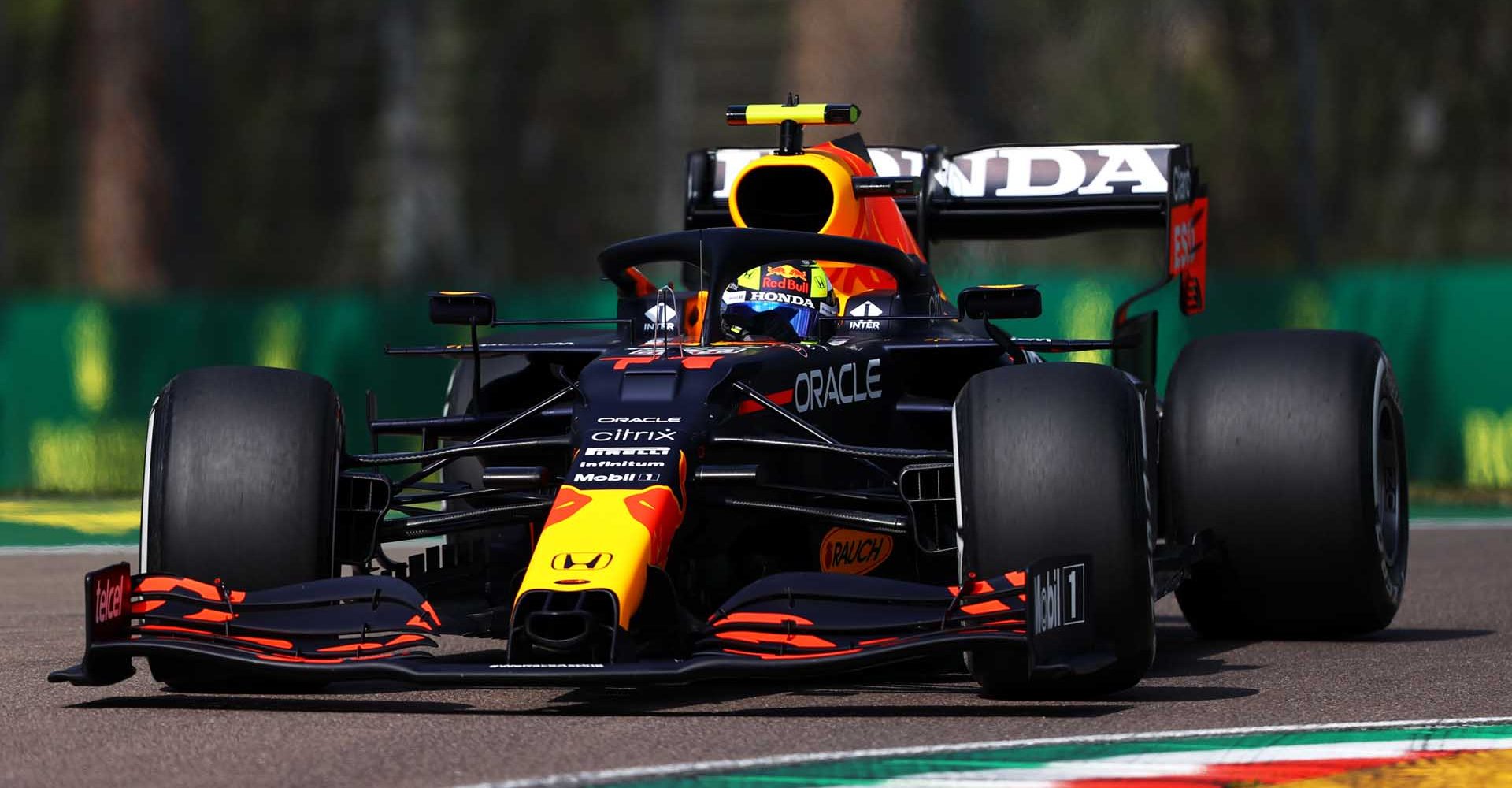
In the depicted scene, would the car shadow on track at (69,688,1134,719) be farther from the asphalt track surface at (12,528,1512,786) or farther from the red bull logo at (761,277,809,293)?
the red bull logo at (761,277,809,293)

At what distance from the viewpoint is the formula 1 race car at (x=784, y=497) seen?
7059mm

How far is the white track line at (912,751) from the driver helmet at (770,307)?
8.28ft

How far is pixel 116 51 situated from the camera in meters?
25.2

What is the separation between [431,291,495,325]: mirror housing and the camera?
8594 millimetres

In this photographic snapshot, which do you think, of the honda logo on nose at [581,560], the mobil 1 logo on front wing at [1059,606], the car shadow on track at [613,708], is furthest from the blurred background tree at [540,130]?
the honda logo on nose at [581,560]

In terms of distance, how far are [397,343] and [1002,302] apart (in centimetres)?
1137

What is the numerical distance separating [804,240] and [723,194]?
3.63m

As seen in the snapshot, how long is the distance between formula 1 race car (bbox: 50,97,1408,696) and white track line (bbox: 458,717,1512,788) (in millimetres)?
353

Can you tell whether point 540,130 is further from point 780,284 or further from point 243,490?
point 243,490

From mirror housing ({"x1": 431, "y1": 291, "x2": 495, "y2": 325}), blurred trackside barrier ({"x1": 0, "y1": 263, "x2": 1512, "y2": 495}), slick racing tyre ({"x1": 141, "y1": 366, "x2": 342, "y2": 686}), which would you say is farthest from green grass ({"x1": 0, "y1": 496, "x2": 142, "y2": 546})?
slick racing tyre ({"x1": 141, "y1": 366, "x2": 342, "y2": 686})

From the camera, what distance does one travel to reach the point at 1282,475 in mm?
9102

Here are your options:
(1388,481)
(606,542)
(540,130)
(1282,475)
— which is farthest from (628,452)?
(540,130)

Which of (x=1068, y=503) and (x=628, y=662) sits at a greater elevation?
(x=1068, y=503)

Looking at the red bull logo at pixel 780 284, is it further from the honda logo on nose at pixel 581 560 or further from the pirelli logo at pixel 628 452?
the honda logo on nose at pixel 581 560
